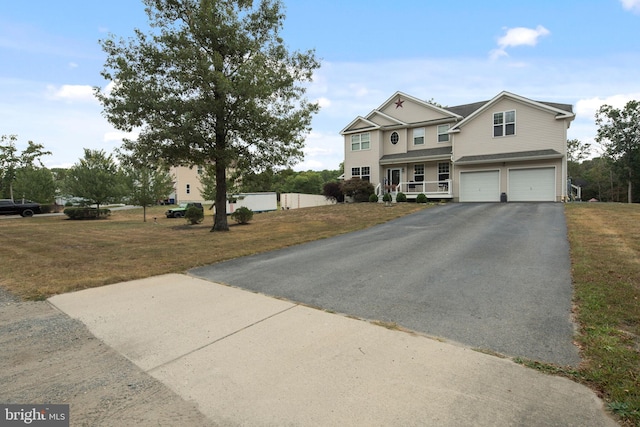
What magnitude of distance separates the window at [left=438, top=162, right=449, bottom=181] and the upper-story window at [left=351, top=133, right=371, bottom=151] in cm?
576

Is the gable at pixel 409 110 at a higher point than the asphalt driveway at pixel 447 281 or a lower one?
higher

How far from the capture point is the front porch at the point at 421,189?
23.1 metres

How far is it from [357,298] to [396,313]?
32.2 inches

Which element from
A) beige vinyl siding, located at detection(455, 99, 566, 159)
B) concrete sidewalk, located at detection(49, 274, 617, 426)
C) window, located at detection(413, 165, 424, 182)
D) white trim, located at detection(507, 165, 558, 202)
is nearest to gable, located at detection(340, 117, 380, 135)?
window, located at detection(413, 165, 424, 182)

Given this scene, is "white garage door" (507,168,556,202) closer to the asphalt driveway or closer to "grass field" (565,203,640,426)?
the asphalt driveway

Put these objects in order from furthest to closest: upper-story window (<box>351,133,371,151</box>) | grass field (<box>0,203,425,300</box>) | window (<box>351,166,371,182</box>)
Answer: upper-story window (<box>351,133,371,151</box>) < window (<box>351,166,371,182</box>) < grass field (<box>0,203,425,300</box>)

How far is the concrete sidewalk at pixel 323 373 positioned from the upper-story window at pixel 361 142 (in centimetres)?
2353

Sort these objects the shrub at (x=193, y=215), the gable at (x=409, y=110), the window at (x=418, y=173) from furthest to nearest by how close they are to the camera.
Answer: the window at (x=418, y=173) < the gable at (x=409, y=110) < the shrub at (x=193, y=215)

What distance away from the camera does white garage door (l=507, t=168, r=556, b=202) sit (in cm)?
2025

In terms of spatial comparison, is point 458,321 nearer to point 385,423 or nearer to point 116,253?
point 385,423

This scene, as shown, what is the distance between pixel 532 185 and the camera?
2077 centimetres

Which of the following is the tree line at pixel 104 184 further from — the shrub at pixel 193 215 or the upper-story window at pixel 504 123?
the upper-story window at pixel 504 123

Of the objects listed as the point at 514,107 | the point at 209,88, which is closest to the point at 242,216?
the point at 209,88

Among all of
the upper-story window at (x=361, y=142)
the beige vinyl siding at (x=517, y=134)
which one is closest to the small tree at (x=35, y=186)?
the upper-story window at (x=361, y=142)
